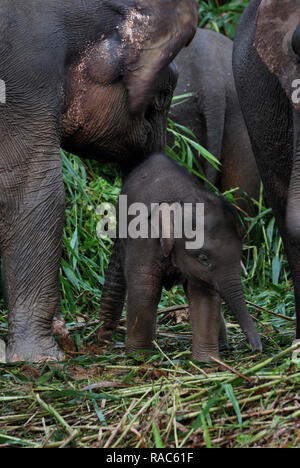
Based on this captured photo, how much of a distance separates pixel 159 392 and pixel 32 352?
33.4 inches

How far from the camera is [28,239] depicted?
3.74 m

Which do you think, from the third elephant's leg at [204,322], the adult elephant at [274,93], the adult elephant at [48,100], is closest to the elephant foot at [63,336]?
the adult elephant at [48,100]

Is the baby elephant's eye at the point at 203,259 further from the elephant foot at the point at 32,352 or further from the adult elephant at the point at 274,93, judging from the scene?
the elephant foot at the point at 32,352

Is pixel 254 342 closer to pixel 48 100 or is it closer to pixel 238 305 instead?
pixel 238 305

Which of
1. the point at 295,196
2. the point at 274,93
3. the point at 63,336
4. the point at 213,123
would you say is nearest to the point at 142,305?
the point at 63,336

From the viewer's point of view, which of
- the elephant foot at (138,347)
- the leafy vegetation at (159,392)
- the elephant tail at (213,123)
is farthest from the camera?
the elephant tail at (213,123)

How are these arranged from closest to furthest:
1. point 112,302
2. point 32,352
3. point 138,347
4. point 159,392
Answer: point 159,392 → point 32,352 → point 138,347 → point 112,302

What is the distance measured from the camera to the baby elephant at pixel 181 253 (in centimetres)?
355

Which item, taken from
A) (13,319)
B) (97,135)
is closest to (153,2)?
(97,135)

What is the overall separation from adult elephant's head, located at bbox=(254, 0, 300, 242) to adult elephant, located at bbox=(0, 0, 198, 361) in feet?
1.70

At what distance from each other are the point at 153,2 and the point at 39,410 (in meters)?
1.83

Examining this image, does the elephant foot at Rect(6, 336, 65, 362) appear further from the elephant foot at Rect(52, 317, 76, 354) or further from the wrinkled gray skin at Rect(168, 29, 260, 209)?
the wrinkled gray skin at Rect(168, 29, 260, 209)

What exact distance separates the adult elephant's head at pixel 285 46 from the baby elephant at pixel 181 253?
32cm

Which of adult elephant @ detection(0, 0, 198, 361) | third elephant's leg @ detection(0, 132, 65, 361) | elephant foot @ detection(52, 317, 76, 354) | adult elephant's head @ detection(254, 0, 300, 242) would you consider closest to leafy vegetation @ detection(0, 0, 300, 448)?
elephant foot @ detection(52, 317, 76, 354)
